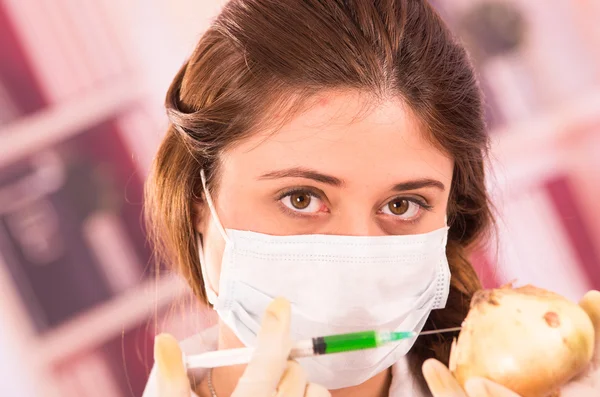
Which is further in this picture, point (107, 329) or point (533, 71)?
point (533, 71)

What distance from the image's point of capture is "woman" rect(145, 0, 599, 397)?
1.12 metres

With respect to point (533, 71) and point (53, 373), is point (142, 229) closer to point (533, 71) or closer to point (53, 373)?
point (53, 373)

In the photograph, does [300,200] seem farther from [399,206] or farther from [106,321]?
[106,321]

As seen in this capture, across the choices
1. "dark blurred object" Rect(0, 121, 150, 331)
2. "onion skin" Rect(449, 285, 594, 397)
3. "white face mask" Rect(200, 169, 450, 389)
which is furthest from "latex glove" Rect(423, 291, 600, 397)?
"dark blurred object" Rect(0, 121, 150, 331)

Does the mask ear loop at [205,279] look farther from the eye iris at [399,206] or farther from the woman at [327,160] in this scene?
the eye iris at [399,206]

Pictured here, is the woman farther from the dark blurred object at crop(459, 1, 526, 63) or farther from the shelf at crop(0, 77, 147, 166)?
the dark blurred object at crop(459, 1, 526, 63)

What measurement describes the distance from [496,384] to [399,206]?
0.37 m

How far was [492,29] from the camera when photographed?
2293 millimetres

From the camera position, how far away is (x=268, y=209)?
1160 millimetres

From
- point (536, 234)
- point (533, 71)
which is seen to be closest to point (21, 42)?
point (533, 71)

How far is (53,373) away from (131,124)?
0.76 meters

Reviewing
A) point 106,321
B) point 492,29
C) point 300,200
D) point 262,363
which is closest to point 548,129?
point 492,29

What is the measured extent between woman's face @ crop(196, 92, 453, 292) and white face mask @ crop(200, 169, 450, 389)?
1.1 inches

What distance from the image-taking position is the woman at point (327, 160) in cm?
112
